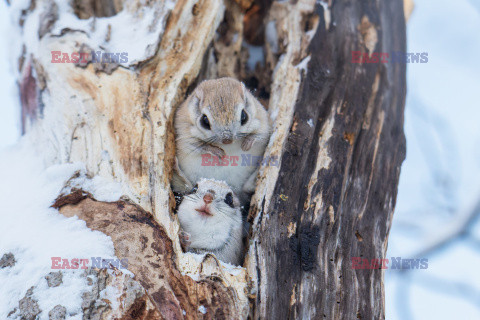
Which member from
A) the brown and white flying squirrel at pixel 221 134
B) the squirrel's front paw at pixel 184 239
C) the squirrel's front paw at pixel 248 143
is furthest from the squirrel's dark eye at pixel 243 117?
the squirrel's front paw at pixel 184 239

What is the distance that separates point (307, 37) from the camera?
496 centimetres

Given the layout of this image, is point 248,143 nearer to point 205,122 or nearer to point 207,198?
point 205,122

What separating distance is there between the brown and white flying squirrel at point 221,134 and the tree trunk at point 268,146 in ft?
0.65

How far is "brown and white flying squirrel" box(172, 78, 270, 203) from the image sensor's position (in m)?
4.66

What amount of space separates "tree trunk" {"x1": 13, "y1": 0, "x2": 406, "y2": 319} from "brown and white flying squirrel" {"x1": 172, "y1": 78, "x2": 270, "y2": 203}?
20cm

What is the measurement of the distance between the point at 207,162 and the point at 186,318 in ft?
6.82

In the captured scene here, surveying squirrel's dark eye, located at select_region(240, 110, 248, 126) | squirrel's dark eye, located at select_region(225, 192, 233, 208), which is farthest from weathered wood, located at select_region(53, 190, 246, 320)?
squirrel's dark eye, located at select_region(240, 110, 248, 126)

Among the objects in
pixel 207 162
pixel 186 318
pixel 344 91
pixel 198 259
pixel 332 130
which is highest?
pixel 344 91

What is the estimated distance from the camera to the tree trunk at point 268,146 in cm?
349

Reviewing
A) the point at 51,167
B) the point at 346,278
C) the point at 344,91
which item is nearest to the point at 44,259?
the point at 51,167

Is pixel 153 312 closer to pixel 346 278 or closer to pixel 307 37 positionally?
pixel 346 278

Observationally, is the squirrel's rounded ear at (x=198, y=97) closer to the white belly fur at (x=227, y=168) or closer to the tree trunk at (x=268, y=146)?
the tree trunk at (x=268, y=146)

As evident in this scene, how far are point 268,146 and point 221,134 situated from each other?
0.48m

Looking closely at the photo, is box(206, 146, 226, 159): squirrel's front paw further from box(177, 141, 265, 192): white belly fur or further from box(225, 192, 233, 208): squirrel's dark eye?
box(225, 192, 233, 208): squirrel's dark eye
